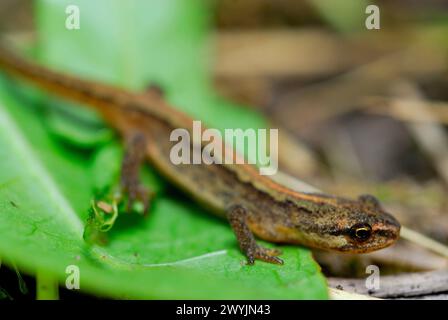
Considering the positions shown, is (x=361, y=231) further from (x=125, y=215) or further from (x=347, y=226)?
(x=125, y=215)

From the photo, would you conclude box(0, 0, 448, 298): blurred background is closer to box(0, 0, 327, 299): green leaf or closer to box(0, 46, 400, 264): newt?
box(0, 0, 327, 299): green leaf

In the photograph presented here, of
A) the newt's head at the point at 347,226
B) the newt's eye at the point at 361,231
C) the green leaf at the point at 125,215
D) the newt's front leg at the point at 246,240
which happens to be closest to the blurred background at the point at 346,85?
the green leaf at the point at 125,215

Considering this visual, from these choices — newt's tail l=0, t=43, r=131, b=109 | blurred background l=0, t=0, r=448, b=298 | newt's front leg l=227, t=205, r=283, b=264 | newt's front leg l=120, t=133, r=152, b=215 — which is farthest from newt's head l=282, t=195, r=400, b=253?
newt's tail l=0, t=43, r=131, b=109

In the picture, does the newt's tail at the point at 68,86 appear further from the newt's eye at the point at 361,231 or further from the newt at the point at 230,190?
the newt's eye at the point at 361,231

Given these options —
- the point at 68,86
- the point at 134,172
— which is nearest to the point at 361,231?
the point at 134,172
